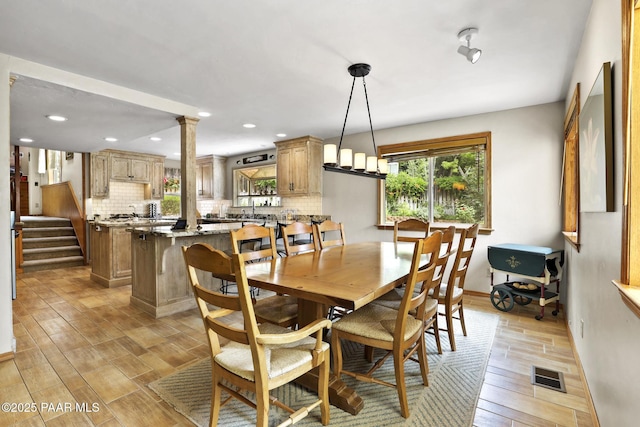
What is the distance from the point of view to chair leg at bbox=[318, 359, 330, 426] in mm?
1601

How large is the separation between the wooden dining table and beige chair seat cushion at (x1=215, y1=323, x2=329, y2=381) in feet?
0.80

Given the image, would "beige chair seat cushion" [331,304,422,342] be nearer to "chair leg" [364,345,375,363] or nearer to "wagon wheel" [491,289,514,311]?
"chair leg" [364,345,375,363]

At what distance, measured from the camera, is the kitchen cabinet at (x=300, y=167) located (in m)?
5.53

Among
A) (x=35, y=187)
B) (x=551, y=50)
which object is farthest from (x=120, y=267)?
(x=35, y=187)

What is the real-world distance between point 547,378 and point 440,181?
293cm

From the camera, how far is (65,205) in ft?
23.8

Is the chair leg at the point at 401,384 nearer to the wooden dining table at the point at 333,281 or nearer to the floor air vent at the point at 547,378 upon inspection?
the wooden dining table at the point at 333,281

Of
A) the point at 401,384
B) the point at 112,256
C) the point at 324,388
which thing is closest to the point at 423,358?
the point at 401,384

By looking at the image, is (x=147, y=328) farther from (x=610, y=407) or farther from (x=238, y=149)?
(x=238, y=149)

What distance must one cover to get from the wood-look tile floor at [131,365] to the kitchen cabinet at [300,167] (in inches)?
112

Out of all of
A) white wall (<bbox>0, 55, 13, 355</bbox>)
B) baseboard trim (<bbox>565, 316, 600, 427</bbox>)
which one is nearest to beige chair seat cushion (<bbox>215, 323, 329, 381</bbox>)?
baseboard trim (<bbox>565, 316, 600, 427</bbox>)

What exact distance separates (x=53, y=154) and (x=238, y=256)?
10.7 metres

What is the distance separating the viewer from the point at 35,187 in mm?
9953

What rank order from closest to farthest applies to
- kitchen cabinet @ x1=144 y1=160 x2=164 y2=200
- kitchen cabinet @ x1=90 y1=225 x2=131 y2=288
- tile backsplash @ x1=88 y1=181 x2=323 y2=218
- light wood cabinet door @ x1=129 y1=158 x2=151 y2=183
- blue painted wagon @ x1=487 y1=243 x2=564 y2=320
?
blue painted wagon @ x1=487 y1=243 x2=564 y2=320 → kitchen cabinet @ x1=90 y1=225 x2=131 y2=288 → tile backsplash @ x1=88 y1=181 x2=323 y2=218 → light wood cabinet door @ x1=129 y1=158 x2=151 y2=183 → kitchen cabinet @ x1=144 y1=160 x2=164 y2=200
